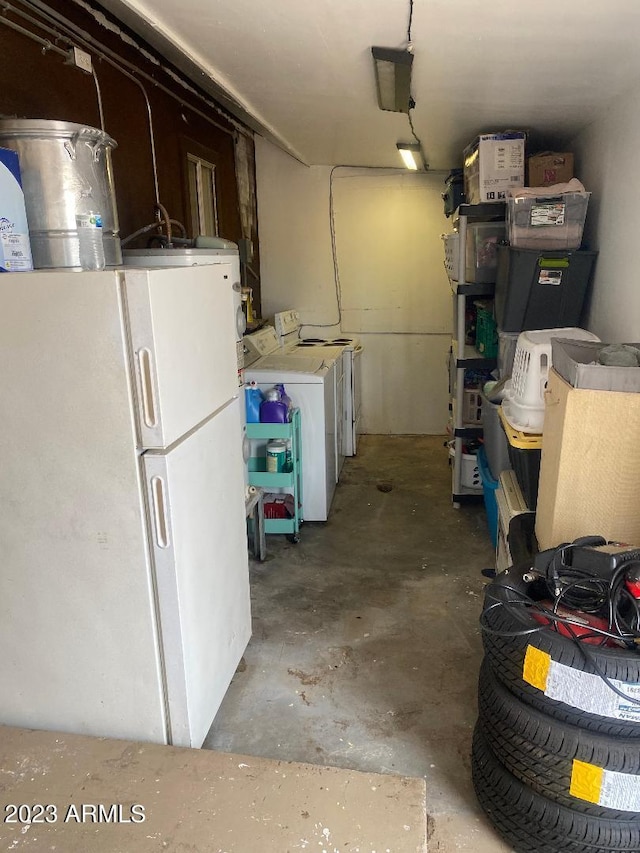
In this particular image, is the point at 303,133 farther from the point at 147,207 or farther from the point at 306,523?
the point at 306,523

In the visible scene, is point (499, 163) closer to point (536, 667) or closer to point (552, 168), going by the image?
point (552, 168)

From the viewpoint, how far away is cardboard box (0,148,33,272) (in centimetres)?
150

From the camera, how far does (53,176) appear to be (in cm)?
166

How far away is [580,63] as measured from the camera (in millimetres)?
2146

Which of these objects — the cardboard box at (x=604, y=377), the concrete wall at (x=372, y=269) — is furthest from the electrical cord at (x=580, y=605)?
the concrete wall at (x=372, y=269)

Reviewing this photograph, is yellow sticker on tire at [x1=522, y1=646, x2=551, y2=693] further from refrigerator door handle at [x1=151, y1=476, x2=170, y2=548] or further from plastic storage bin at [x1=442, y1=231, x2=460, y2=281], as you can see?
plastic storage bin at [x1=442, y1=231, x2=460, y2=281]

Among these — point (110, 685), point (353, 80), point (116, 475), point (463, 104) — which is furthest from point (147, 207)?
point (110, 685)

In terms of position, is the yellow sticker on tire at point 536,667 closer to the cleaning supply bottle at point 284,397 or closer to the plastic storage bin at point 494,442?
the plastic storage bin at point 494,442

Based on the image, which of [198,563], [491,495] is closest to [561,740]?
[198,563]

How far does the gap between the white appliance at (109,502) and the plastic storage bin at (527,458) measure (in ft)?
3.78

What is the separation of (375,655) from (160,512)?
4.16ft

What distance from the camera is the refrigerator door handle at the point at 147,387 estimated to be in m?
1.44

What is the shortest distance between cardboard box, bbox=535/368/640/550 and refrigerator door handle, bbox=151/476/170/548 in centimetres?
114

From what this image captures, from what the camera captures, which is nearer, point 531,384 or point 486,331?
point 531,384
